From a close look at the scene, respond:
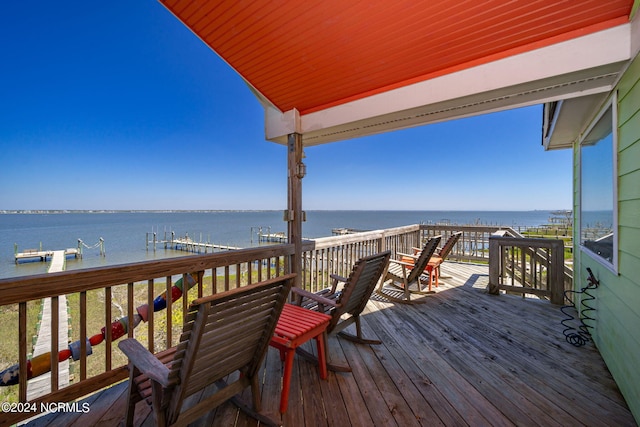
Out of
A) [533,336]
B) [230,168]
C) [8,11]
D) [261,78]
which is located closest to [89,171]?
[230,168]

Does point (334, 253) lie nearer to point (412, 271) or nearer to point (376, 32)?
point (412, 271)

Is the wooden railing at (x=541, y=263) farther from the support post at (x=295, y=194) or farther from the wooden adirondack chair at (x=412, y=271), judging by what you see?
the support post at (x=295, y=194)

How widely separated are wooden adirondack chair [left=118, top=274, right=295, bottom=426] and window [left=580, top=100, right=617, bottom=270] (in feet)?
8.40

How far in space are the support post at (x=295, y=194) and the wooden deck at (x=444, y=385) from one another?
1118 millimetres

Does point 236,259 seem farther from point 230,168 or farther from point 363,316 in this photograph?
point 230,168

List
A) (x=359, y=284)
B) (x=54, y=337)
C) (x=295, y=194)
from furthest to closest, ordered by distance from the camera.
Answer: (x=295, y=194)
(x=359, y=284)
(x=54, y=337)

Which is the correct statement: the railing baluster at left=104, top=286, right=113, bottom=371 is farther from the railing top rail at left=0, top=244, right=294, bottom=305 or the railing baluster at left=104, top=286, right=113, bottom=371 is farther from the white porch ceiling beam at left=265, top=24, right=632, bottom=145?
the white porch ceiling beam at left=265, top=24, right=632, bottom=145

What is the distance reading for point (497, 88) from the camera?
6.06 feet

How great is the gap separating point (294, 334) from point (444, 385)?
3.97 ft

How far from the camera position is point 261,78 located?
8.27 ft

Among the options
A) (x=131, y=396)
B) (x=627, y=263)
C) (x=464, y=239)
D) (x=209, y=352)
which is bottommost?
(x=131, y=396)

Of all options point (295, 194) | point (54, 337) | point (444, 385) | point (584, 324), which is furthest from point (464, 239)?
point (54, 337)

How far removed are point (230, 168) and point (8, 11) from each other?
24007 millimetres

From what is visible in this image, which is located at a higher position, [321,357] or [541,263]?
[541,263]
